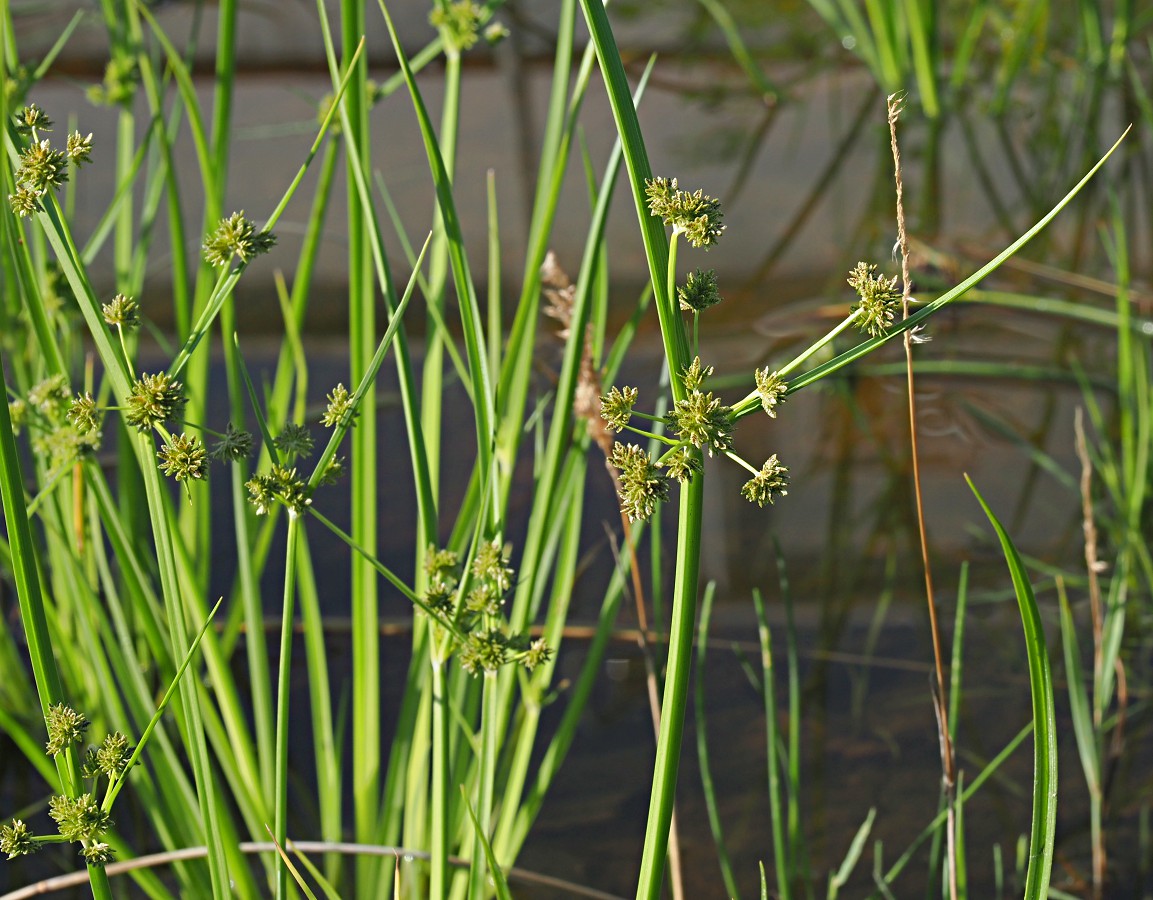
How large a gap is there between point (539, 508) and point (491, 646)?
268mm

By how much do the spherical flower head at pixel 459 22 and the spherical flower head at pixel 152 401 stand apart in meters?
0.44

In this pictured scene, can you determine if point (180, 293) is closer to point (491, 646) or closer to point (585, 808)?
point (491, 646)

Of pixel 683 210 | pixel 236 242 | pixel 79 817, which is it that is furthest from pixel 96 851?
pixel 683 210

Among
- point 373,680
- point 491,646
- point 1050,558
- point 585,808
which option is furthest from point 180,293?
point 1050,558

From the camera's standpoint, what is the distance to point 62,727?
1.87ft

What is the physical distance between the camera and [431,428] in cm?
101

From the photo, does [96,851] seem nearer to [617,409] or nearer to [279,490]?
[279,490]

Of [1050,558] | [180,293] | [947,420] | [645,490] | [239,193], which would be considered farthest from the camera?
[239,193]

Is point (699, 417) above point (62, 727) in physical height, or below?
above

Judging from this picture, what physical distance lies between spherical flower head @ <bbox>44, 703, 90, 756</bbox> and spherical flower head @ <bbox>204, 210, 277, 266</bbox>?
255 mm

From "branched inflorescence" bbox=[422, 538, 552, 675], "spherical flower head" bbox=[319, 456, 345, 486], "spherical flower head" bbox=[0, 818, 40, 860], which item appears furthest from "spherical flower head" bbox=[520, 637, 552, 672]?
"spherical flower head" bbox=[0, 818, 40, 860]

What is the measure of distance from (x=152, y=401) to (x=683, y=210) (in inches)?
11.3

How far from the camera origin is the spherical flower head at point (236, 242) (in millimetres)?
625

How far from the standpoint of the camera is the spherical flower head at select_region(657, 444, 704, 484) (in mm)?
510
